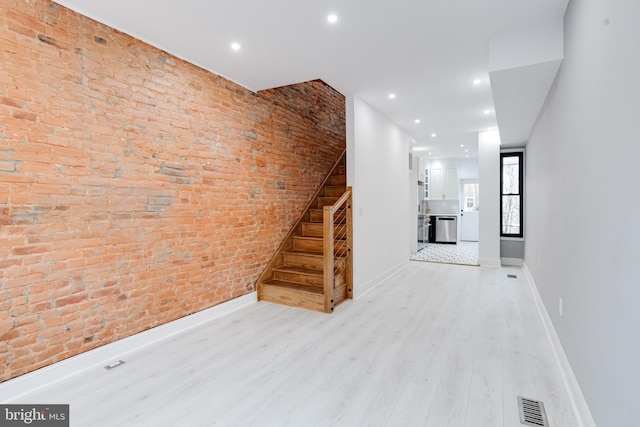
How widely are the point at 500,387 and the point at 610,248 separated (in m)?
1.33

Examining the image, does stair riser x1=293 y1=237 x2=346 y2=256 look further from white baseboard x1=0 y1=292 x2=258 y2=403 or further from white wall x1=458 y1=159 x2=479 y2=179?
white wall x1=458 y1=159 x2=479 y2=179

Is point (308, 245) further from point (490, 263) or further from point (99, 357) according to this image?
point (490, 263)

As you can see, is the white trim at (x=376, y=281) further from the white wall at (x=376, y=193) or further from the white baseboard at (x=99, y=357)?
A: the white baseboard at (x=99, y=357)

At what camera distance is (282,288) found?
4145 millimetres

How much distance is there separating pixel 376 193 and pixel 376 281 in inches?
54.9

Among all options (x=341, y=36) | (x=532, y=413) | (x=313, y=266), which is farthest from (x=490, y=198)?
(x=532, y=413)

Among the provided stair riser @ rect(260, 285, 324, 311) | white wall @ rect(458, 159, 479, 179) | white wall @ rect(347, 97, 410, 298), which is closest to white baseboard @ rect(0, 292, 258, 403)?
stair riser @ rect(260, 285, 324, 311)

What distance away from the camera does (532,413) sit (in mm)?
1974

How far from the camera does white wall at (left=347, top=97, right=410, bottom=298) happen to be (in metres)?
4.43

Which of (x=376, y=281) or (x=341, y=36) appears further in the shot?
(x=376, y=281)

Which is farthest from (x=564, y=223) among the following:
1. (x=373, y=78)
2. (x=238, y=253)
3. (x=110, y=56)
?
(x=110, y=56)

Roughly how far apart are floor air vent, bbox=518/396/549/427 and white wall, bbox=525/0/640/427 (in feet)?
0.94

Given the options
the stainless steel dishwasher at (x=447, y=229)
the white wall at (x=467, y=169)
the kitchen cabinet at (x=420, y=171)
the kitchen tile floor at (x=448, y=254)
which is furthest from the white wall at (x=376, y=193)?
the white wall at (x=467, y=169)

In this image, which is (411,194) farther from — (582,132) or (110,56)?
(110,56)
